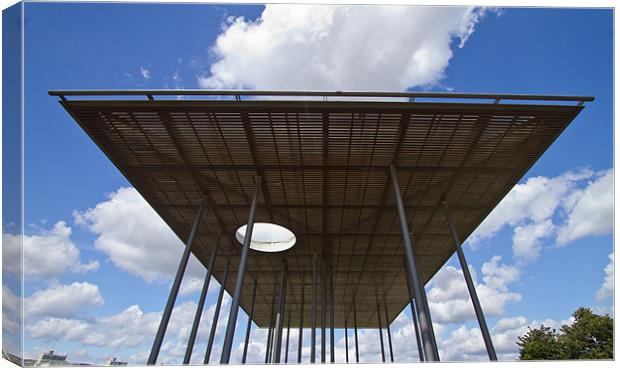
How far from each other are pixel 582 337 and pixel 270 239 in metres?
17.4

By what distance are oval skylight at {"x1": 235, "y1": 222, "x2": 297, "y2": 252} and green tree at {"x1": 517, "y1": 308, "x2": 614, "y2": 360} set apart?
13.5 metres

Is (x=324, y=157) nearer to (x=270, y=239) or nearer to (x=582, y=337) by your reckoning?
(x=582, y=337)

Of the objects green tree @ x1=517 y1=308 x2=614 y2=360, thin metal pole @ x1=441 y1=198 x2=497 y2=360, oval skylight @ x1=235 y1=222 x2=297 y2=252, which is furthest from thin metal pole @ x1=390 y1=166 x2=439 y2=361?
oval skylight @ x1=235 y1=222 x2=297 y2=252

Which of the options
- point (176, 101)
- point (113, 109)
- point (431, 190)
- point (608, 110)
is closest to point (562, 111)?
point (608, 110)

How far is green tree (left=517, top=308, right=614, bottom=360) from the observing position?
11.0 metres

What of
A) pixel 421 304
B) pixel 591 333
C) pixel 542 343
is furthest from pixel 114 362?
pixel 542 343

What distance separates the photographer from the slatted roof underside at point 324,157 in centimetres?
1279

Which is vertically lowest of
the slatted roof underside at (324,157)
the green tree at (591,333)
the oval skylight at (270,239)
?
the green tree at (591,333)

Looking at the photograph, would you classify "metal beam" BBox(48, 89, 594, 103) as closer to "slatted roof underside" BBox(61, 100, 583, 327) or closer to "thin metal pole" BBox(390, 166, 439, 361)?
"slatted roof underside" BBox(61, 100, 583, 327)

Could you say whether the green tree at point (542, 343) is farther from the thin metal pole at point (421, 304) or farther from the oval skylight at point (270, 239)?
the oval skylight at point (270, 239)

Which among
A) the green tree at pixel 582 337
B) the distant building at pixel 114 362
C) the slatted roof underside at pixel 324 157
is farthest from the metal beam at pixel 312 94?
the distant building at pixel 114 362

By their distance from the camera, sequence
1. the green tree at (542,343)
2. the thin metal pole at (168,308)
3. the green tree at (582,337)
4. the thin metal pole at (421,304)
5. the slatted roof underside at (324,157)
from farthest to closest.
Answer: the thin metal pole at (168,308) < the green tree at (542,343) < the thin metal pole at (421,304) < the slatted roof underside at (324,157) < the green tree at (582,337)

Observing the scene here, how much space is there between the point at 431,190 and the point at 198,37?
11.5 metres

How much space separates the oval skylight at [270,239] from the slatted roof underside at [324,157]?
1.44 meters
